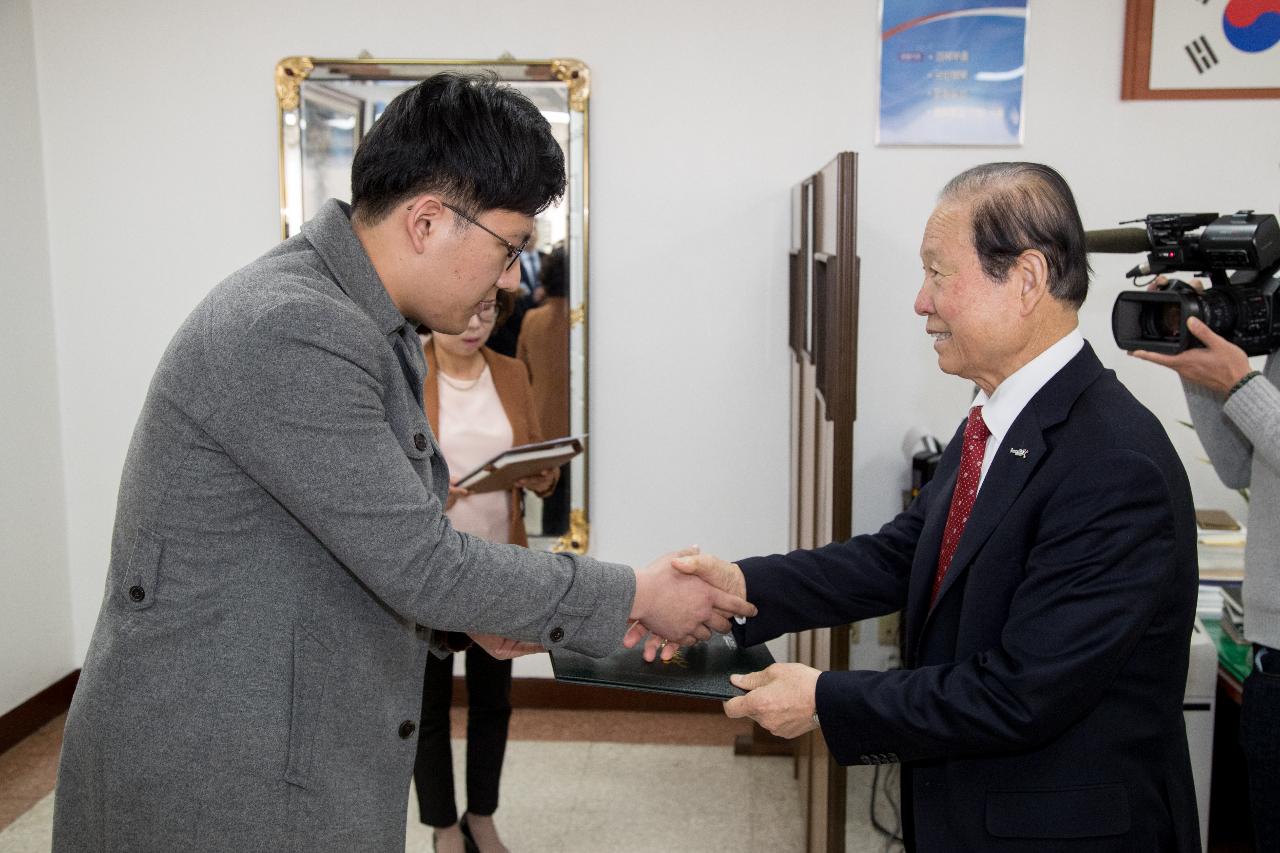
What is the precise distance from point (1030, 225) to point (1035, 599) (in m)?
0.44

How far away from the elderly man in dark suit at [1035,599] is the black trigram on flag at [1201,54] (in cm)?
A: 230

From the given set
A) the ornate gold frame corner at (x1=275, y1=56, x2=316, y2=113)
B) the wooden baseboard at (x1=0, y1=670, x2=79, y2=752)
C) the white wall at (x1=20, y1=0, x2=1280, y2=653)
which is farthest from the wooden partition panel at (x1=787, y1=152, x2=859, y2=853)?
the wooden baseboard at (x1=0, y1=670, x2=79, y2=752)

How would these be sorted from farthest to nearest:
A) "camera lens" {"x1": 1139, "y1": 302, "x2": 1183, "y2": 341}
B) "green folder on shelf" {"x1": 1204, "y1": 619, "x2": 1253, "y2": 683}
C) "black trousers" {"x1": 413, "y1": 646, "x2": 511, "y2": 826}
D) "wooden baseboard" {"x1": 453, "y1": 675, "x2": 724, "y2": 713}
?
"wooden baseboard" {"x1": 453, "y1": 675, "x2": 724, "y2": 713}
"black trousers" {"x1": 413, "y1": 646, "x2": 511, "y2": 826}
"green folder on shelf" {"x1": 1204, "y1": 619, "x2": 1253, "y2": 683}
"camera lens" {"x1": 1139, "y1": 302, "x2": 1183, "y2": 341}

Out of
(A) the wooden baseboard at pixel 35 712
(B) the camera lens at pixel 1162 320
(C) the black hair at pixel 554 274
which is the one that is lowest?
(A) the wooden baseboard at pixel 35 712

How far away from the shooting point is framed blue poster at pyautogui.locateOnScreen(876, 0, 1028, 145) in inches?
132

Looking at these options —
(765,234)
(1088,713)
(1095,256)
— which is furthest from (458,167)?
(1095,256)

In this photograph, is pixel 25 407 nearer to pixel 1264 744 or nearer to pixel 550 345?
pixel 550 345

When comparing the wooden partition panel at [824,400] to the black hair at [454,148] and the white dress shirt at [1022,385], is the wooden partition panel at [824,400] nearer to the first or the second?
the white dress shirt at [1022,385]

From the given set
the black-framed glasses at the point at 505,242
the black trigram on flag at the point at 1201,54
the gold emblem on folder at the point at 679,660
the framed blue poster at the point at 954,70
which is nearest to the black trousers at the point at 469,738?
the gold emblem on folder at the point at 679,660

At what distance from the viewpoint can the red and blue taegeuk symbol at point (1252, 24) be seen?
3.29 m

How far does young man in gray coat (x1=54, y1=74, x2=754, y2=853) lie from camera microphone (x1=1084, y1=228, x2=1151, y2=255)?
1223 mm

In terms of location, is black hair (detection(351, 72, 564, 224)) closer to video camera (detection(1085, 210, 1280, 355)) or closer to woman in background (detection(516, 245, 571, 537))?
video camera (detection(1085, 210, 1280, 355))

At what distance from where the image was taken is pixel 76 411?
3.75 metres

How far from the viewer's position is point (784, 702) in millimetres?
1534
